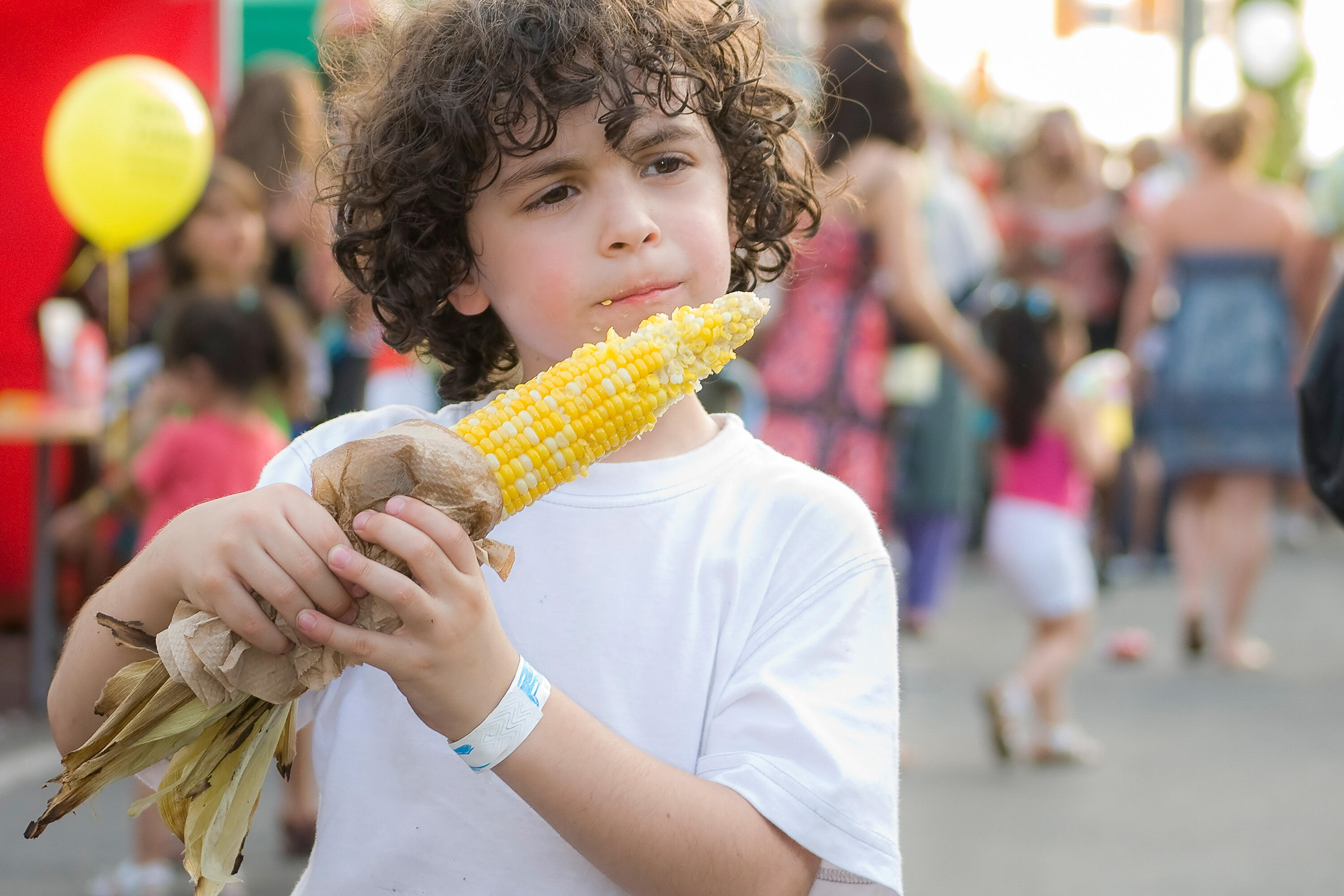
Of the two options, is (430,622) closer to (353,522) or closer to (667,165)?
(353,522)

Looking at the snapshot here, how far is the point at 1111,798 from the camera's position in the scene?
4.43 metres

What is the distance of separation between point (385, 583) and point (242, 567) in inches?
5.4

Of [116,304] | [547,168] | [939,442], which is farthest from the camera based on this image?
[116,304]

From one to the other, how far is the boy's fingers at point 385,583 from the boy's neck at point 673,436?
0.42m

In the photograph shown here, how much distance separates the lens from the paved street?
148 inches

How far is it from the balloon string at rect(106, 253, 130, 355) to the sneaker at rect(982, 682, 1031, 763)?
141 inches

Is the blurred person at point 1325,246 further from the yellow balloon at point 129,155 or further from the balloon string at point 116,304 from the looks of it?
the balloon string at point 116,304

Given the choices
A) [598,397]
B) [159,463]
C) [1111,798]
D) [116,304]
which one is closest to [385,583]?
[598,397]

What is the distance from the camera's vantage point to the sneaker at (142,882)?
11.5 ft

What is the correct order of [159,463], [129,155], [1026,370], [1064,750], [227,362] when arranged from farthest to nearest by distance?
[1026,370], [129,155], [1064,750], [227,362], [159,463]

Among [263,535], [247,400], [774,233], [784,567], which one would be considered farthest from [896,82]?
[263,535]

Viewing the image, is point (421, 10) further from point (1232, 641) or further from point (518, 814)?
point (1232, 641)

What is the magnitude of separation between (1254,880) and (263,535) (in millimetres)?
3356

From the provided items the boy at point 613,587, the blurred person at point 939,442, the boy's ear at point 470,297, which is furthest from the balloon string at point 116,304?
the boy at point 613,587
